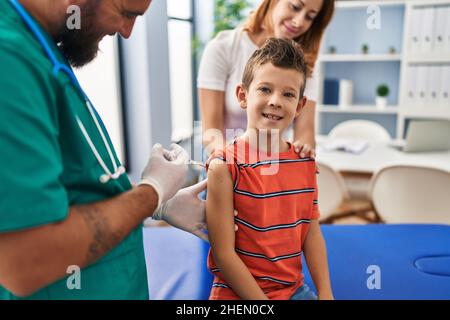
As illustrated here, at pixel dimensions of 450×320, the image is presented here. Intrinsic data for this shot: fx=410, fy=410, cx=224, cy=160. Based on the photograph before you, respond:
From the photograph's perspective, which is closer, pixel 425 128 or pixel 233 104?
pixel 233 104

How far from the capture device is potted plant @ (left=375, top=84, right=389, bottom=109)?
309 centimetres

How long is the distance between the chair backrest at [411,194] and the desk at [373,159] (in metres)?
0.12

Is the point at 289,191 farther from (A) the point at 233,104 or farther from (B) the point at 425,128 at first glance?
(B) the point at 425,128

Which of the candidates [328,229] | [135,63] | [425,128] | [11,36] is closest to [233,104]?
[135,63]

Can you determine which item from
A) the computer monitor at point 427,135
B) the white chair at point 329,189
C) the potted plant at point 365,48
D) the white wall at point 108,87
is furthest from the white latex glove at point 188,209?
the potted plant at point 365,48

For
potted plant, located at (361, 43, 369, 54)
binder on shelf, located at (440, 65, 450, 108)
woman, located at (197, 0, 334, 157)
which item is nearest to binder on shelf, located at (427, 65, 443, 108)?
binder on shelf, located at (440, 65, 450, 108)

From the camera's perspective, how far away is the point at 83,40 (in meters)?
0.62

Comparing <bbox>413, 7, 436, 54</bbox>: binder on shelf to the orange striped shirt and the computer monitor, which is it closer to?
the computer monitor

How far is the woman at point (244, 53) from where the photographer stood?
851 millimetres

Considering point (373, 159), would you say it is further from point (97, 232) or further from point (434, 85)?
point (97, 232)

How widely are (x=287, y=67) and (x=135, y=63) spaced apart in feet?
1.67

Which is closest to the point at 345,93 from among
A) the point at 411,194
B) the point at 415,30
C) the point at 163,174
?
the point at 415,30

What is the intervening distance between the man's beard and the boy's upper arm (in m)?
0.27
